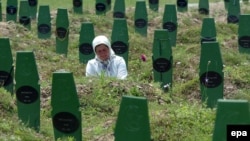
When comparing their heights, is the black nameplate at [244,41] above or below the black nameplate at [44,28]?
below

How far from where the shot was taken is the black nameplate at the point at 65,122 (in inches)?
270

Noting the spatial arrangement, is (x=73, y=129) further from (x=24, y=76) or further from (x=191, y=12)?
(x=191, y=12)

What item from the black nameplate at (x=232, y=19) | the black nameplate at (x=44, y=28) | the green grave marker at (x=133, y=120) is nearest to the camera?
the green grave marker at (x=133, y=120)

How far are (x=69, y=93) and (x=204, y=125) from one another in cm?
145

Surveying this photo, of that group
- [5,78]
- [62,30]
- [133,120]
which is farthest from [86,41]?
[133,120]

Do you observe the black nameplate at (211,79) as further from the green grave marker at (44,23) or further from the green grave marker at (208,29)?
the green grave marker at (44,23)

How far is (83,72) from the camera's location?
12672 millimetres

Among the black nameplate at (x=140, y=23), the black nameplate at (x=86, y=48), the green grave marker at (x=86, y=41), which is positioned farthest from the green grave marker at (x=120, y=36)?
the black nameplate at (x=140, y=23)

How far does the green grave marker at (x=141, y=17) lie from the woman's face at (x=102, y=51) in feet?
20.1

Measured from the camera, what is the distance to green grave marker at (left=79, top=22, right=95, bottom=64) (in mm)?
12664

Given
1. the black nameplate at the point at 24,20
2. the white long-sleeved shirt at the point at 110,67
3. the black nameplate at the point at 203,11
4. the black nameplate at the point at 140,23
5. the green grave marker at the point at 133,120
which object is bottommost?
Answer: the green grave marker at the point at 133,120

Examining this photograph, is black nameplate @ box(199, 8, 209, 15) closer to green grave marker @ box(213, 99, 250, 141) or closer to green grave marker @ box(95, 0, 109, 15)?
green grave marker @ box(95, 0, 109, 15)

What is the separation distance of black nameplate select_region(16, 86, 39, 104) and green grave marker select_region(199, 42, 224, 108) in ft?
7.62

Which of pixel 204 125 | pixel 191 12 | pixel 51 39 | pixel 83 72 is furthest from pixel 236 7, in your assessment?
pixel 204 125
